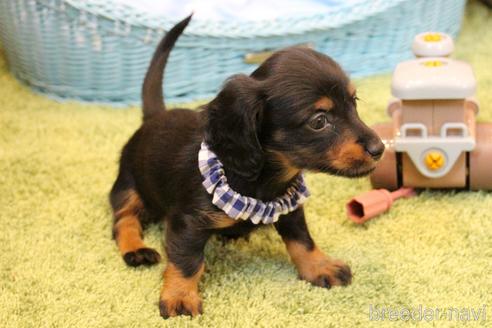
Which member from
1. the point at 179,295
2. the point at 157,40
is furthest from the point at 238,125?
the point at 157,40

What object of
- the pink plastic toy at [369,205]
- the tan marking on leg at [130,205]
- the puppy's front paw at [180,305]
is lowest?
the pink plastic toy at [369,205]

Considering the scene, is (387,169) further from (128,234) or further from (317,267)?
(128,234)

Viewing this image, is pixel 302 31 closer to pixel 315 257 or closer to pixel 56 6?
pixel 56 6

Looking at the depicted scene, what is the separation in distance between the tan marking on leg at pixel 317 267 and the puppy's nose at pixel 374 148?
0.37 meters

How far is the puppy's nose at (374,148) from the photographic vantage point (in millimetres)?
1524

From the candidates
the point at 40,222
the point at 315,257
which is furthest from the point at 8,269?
the point at 315,257

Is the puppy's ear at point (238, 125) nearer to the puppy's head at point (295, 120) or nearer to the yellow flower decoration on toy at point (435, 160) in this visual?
the puppy's head at point (295, 120)

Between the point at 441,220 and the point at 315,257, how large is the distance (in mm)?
473

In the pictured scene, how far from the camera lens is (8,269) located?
6.23ft

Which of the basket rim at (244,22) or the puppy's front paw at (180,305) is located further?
the basket rim at (244,22)

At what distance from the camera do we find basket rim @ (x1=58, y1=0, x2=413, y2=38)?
108 inches

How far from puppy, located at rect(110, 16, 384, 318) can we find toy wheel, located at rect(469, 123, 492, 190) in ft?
1.90

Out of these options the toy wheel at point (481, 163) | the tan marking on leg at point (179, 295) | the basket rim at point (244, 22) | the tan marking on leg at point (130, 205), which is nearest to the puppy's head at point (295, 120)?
the tan marking on leg at point (179, 295)

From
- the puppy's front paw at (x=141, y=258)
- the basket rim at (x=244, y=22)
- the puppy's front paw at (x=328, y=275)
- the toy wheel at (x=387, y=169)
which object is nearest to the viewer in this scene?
the puppy's front paw at (x=328, y=275)
